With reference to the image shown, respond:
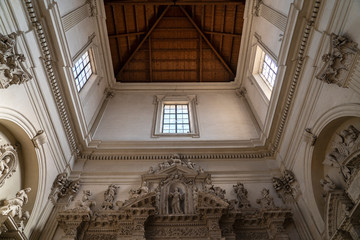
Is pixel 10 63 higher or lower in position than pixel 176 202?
higher

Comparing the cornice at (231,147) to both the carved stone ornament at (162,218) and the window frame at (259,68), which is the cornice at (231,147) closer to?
the carved stone ornament at (162,218)

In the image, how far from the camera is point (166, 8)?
1482cm

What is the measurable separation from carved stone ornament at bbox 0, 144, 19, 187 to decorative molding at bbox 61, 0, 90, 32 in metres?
4.20

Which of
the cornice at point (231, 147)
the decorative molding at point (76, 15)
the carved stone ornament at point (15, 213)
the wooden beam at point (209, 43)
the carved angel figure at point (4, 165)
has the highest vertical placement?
the wooden beam at point (209, 43)

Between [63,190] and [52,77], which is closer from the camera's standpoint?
[52,77]

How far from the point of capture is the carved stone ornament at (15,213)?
5.91 metres

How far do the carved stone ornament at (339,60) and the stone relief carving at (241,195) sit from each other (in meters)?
4.33

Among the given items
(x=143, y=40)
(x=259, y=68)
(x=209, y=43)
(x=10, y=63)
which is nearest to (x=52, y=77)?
(x=10, y=63)

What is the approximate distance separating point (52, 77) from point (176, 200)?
5411mm

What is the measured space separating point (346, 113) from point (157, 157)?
6.43m

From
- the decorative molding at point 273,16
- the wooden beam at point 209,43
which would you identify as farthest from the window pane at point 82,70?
the decorative molding at point 273,16

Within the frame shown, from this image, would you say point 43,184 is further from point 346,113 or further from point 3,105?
point 346,113

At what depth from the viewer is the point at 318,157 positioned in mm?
7477

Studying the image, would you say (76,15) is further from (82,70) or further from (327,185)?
(327,185)
